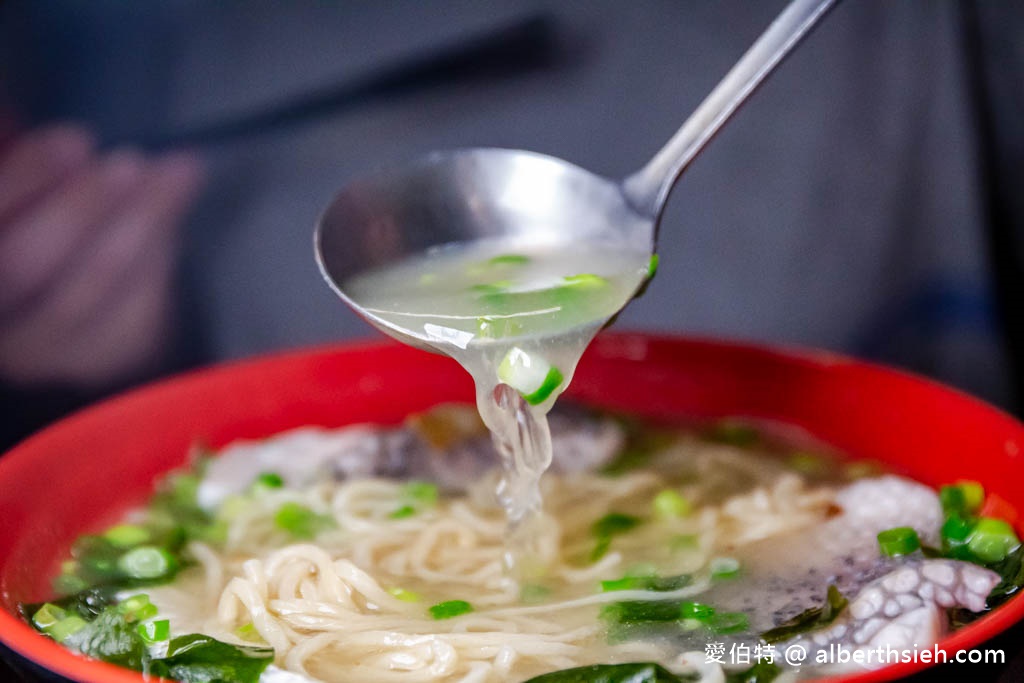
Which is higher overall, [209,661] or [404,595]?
[404,595]

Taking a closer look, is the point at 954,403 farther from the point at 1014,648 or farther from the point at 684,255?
the point at 684,255

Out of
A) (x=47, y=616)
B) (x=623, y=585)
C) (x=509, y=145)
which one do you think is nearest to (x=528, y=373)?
(x=623, y=585)

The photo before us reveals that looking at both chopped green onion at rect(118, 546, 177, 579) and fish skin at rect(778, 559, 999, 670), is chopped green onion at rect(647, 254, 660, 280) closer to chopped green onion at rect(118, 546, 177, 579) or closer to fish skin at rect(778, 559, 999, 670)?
fish skin at rect(778, 559, 999, 670)

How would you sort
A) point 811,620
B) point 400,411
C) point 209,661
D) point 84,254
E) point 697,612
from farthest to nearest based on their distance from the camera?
point 84,254, point 400,411, point 697,612, point 811,620, point 209,661

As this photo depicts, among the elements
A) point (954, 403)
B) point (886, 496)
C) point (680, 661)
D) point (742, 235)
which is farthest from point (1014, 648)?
point (742, 235)

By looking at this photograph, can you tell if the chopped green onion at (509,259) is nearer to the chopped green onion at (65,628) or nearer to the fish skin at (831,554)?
the fish skin at (831,554)

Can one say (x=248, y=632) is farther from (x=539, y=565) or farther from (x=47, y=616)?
(x=539, y=565)
